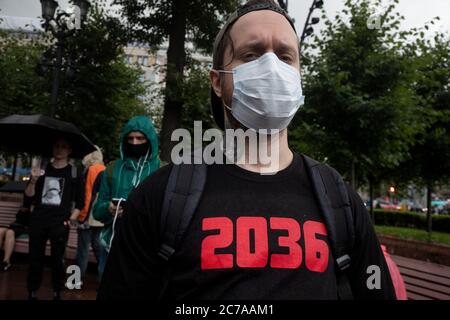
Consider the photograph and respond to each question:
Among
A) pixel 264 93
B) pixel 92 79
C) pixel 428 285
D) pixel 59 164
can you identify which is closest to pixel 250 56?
pixel 264 93

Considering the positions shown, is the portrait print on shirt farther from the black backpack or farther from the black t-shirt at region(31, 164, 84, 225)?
the black backpack

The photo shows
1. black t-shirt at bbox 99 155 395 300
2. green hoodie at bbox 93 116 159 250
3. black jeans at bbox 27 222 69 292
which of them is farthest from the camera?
black jeans at bbox 27 222 69 292

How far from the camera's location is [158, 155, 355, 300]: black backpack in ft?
3.87

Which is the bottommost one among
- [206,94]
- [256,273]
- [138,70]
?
[256,273]

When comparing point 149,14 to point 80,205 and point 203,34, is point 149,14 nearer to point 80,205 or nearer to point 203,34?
point 203,34

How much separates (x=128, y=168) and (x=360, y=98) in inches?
204

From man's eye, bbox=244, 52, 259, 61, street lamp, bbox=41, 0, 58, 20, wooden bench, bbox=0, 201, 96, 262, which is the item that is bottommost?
wooden bench, bbox=0, 201, 96, 262

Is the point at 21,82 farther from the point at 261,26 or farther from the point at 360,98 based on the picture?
the point at 261,26

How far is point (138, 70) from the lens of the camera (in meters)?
22.9

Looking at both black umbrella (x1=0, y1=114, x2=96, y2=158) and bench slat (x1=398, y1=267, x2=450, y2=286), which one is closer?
bench slat (x1=398, y1=267, x2=450, y2=286)

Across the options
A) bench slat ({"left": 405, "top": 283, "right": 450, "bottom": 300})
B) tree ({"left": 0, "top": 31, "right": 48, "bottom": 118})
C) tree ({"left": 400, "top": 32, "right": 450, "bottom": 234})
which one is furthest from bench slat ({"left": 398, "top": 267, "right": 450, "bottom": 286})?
tree ({"left": 0, "top": 31, "right": 48, "bottom": 118})

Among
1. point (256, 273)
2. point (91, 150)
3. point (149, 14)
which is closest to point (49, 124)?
point (91, 150)

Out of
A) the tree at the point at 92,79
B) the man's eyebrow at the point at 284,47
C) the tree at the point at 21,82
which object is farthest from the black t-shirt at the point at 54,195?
the tree at the point at 21,82

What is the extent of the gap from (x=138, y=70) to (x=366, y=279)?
900 inches
